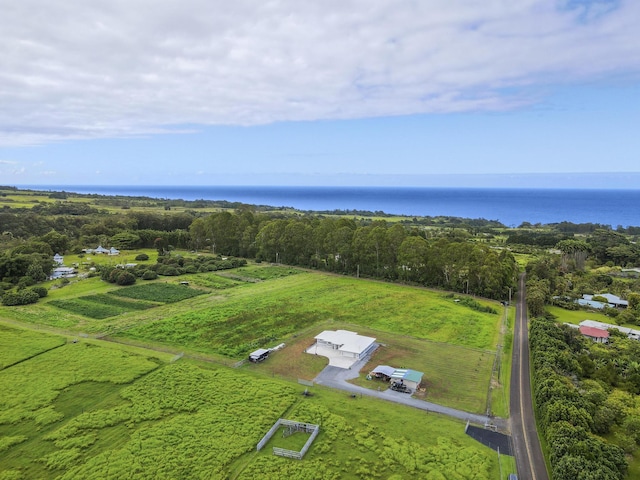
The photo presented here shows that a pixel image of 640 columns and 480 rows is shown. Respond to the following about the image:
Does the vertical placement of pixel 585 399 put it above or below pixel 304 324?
above

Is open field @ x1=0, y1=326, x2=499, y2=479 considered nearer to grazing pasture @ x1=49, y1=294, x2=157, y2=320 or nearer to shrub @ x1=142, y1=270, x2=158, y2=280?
grazing pasture @ x1=49, y1=294, x2=157, y2=320

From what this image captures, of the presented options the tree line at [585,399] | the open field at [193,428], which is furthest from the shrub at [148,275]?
the tree line at [585,399]

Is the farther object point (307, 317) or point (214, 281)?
point (214, 281)

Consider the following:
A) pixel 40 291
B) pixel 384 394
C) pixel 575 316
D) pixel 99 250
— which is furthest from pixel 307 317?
pixel 99 250

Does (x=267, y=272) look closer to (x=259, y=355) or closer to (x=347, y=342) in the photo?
(x=347, y=342)

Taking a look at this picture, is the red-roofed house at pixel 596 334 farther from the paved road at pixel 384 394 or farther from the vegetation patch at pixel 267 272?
the vegetation patch at pixel 267 272

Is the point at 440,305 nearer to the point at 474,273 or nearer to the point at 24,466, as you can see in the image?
the point at 474,273
